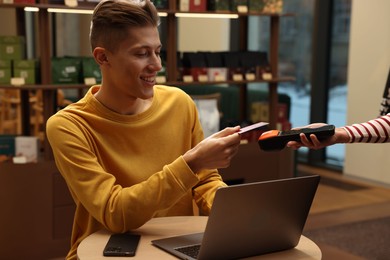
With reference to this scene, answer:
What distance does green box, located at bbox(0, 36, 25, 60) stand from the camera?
12.9 ft

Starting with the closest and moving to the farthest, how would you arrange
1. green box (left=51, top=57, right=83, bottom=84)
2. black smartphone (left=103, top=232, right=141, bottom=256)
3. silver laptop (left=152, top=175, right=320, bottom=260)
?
silver laptop (left=152, top=175, right=320, bottom=260), black smartphone (left=103, top=232, right=141, bottom=256), green box (left=51, top=57, right=83, bottom=84)

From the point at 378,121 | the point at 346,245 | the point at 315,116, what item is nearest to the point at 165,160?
the point at 378,121

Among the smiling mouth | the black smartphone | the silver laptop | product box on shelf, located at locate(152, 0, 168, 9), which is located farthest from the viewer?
product box on shelf, located at locate(152, 0, 168, 9)

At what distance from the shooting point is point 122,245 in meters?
1.66

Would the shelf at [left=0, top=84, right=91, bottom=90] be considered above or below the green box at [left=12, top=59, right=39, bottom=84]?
below

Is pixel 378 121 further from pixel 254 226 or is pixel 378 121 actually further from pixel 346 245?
pixel 346 245

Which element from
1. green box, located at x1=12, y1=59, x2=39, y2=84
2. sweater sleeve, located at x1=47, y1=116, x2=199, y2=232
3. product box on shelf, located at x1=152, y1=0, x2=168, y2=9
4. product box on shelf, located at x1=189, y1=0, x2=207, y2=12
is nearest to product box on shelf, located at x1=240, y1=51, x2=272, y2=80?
product box on shelf, located at x1=189, y1=0, x2=207, y2=12

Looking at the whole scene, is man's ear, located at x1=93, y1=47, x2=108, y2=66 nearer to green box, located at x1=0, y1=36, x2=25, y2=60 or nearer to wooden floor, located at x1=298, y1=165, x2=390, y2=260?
green box, located at x1=0, y1=36, x2=25, y2=60

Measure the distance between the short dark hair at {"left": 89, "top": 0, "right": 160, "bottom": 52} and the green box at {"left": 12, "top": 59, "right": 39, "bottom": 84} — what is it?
219 cm

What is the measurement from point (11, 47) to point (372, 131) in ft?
8.87

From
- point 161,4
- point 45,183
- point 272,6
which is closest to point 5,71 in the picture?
point 45,183

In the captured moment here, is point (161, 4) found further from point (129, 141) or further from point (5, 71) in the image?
point (129, 141)

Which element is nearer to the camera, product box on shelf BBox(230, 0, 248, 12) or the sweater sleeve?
the sweater sleeve

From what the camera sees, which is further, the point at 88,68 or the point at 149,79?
the point at 88,68
